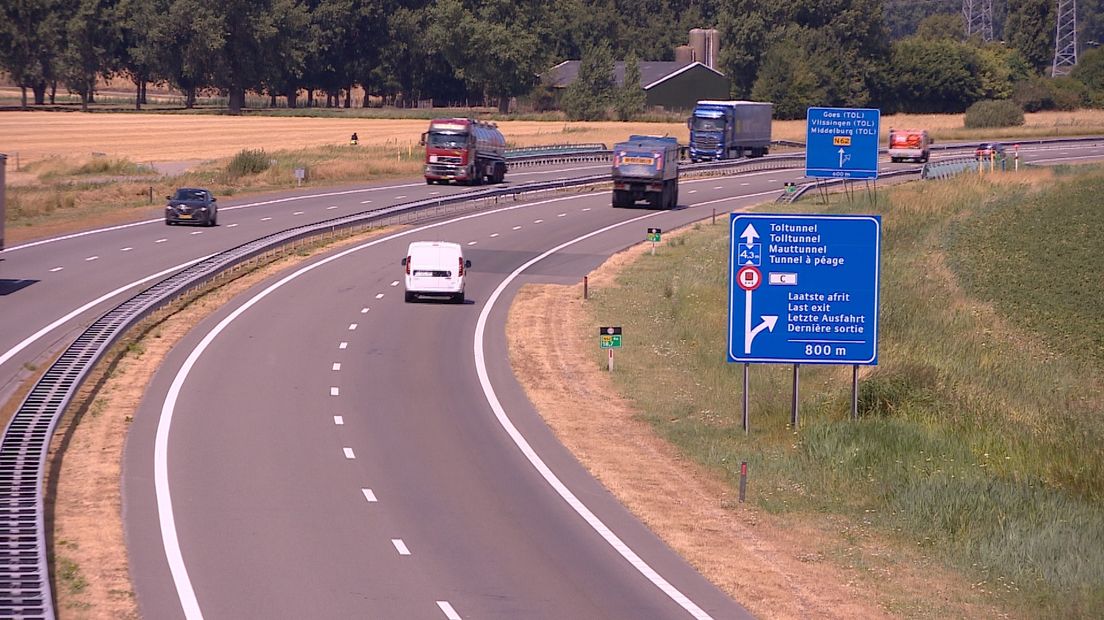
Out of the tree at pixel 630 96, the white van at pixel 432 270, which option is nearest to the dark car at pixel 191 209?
the white van at pixel 432 270

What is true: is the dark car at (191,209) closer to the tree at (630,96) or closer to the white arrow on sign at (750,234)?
the white arrow on sign at (750,234)

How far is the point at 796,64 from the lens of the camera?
140250 millimetres

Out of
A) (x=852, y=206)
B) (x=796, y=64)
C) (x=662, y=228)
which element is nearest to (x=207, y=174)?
(x=662, y=228)

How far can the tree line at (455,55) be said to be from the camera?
140 metres

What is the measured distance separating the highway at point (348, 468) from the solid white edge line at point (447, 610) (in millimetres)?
37

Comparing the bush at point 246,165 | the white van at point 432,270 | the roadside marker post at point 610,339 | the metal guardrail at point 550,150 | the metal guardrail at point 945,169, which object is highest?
the metal guardrail at point 550,150

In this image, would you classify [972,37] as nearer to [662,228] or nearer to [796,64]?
[796,64]

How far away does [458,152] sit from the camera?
7044 centimetres

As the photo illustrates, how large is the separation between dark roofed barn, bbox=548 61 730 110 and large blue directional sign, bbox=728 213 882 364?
11724cm

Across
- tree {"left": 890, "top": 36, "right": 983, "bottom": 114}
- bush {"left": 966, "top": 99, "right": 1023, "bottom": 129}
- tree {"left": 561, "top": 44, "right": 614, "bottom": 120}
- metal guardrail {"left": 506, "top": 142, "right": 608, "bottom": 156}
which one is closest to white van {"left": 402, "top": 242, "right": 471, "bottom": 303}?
metal guardrail {"left": 506, "top": 142, "right": 608, "bottom": 156}

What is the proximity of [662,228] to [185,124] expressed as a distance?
3086 inches

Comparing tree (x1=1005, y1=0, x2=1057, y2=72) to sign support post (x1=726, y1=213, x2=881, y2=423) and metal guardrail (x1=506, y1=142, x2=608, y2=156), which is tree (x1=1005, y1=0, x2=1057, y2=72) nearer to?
metal guardrail (x1=506, y1=142, x2=608, y2=156)

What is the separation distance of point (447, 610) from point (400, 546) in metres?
2.64

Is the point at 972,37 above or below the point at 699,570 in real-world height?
above
